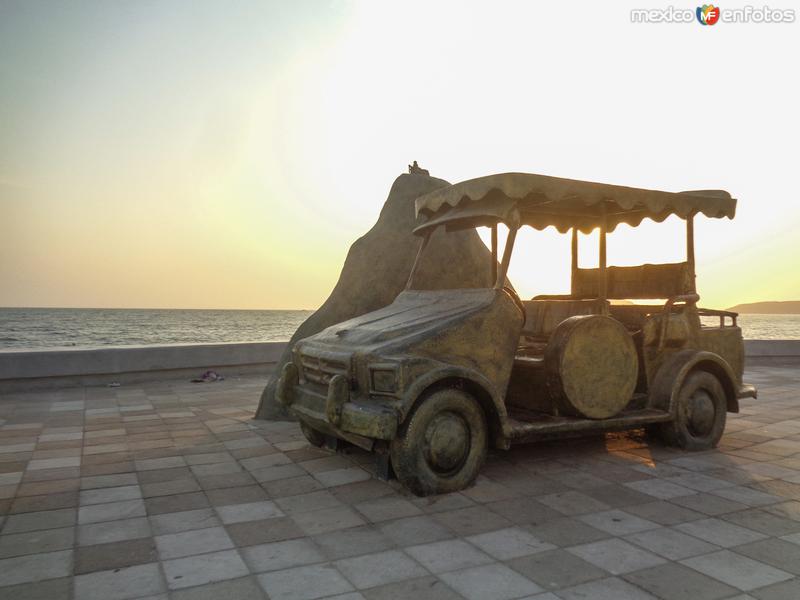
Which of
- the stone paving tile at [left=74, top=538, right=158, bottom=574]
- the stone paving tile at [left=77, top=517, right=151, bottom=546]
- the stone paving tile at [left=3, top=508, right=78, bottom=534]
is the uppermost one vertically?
the stone paving tile at [left=74, top=538, right=158, bottom=574]

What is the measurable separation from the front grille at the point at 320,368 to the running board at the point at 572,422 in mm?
1541

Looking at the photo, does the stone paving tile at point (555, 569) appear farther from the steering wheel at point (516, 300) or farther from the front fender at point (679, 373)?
the front fender at point (679, 373)

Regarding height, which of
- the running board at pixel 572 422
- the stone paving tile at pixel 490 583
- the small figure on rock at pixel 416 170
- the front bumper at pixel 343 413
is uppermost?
the small figure on rock at pixel 416 170

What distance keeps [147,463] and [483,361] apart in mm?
3427

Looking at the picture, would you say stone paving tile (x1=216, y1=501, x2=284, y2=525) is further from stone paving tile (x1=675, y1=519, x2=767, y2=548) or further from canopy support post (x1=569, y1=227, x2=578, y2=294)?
canopy support post (x1=569, y1=227, x2=578, y2=294)

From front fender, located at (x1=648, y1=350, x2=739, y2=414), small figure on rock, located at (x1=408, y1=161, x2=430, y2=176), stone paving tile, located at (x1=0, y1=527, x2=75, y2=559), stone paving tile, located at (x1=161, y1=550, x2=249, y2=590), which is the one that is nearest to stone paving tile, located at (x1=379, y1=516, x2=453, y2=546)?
stone paving tile, located at (x1=161, y1=550, x2=249, y2=590)

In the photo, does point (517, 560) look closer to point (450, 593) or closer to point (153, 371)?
point (450, 593)

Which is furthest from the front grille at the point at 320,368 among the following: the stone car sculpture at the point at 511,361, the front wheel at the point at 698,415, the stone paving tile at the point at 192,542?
the front wheel at the point at 698,415

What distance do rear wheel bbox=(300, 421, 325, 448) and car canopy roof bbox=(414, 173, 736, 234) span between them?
2365mm

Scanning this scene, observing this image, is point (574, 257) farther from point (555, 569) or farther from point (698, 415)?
point (555, 569)

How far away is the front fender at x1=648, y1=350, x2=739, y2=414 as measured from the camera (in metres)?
6.23

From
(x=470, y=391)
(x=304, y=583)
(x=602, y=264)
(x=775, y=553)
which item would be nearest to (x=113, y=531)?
(x=304, y=583)

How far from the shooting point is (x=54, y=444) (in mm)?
6773

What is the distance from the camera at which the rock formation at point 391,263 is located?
28.8ft
